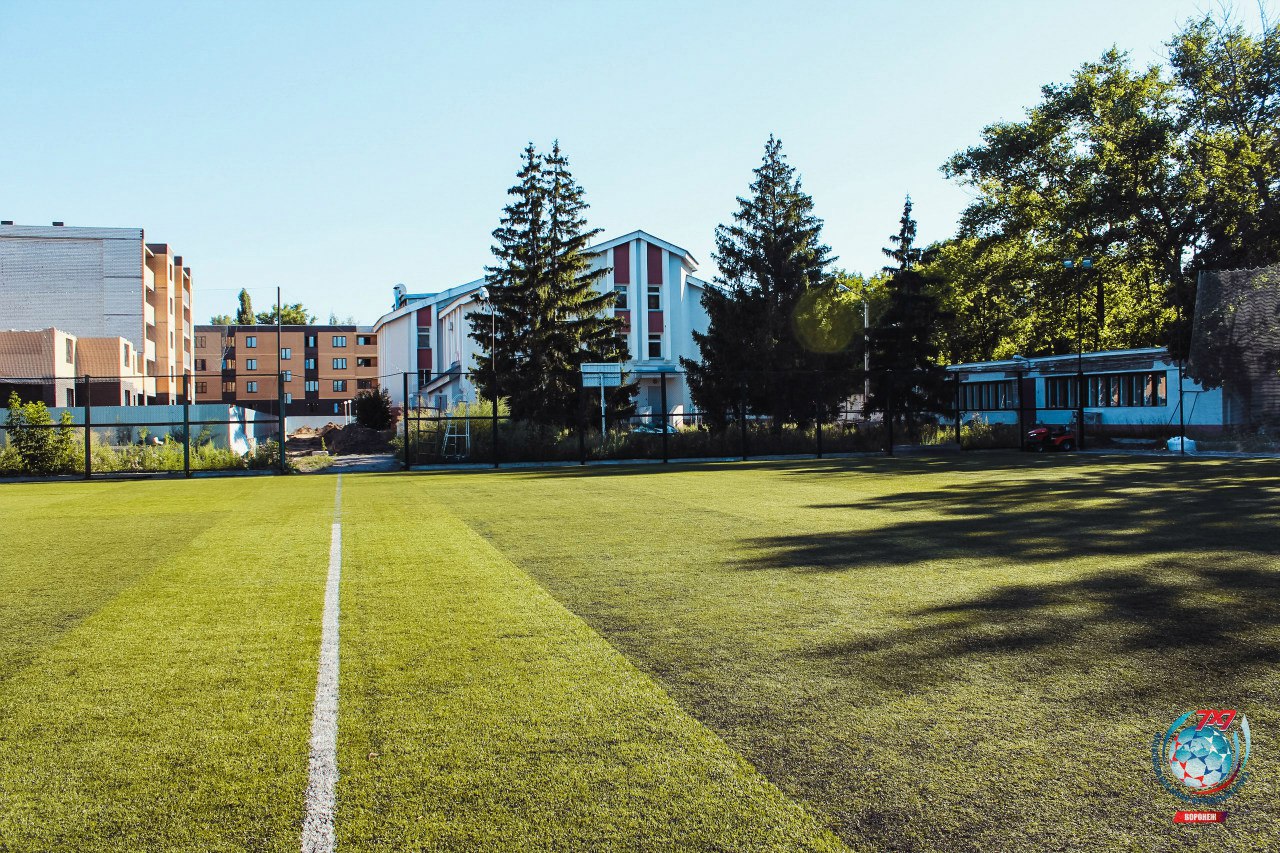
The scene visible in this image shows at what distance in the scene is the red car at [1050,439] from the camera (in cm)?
3422

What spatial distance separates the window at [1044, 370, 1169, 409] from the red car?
6979 mm

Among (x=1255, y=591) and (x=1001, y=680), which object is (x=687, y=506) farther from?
(x=1001, y=680)

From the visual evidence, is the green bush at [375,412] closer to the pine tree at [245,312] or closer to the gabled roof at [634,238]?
the gabled roof at [634,238]

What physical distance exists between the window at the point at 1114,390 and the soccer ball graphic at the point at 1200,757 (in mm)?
39706

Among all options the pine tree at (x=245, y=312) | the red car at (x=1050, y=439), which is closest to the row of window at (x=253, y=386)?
the pine tree at (x=245, y=312)

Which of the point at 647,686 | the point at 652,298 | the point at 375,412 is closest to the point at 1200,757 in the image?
the point at 647,686

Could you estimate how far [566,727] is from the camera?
4.21m

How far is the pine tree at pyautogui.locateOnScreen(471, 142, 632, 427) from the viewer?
119 feet

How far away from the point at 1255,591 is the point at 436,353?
180 ft

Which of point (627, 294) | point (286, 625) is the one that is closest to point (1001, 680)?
point (286, 625)

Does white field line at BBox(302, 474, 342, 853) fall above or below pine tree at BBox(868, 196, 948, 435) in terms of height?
below

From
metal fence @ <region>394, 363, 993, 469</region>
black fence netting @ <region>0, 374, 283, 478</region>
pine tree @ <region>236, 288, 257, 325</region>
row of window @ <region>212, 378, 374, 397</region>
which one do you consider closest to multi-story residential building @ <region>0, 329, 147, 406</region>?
black fence netting @ <region>0, 374, 283, 478</region>

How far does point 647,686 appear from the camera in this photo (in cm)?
484

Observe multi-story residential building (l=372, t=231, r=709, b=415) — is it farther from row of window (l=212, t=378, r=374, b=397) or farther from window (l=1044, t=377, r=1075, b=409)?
row of window (l=212, t=378, r=374, b=397)
